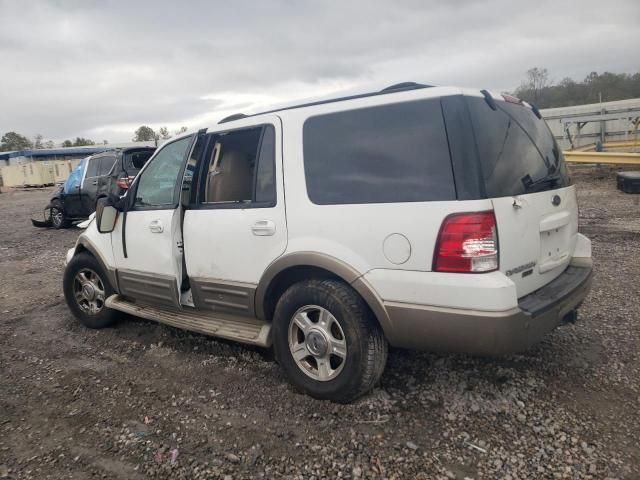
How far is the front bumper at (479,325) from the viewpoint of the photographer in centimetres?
232

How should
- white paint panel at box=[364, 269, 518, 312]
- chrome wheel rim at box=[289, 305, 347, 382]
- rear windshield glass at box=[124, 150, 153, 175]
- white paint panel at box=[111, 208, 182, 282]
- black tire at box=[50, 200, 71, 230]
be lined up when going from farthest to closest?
black tire at box=[50, 200, 71, 230], rear windshield glass at box=[124, 150, 153, 175], white paint panel at box=[111, 208, 182, 282], chrome wheel rim at box=[289, 305, 347, 382], white paint panel at box=[364, 269, 518, 312]

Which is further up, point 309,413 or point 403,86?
point 403,86

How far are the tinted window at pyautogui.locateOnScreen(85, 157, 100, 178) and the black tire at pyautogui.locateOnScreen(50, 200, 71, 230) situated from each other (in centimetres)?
127

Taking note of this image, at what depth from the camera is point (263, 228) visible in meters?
3.06

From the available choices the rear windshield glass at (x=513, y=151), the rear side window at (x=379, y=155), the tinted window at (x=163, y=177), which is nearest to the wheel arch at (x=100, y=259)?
the tinted window at (x=163, y=177)

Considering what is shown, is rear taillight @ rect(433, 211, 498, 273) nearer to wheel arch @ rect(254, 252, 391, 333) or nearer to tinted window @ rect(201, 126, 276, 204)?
wheel arch @ rect(254, 252, 391, 333)

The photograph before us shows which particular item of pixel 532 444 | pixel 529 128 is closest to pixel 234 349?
pixel 532 444

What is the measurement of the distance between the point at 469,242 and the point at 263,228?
1.39 m

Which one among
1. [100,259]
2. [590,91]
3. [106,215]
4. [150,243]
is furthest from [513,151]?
[590,91]

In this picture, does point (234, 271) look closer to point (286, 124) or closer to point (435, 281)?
point (286, 124)

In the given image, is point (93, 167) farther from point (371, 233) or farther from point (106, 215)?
point (371, 233)

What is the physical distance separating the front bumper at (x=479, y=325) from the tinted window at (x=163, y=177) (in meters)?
2.19

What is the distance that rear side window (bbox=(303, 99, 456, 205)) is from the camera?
8.00ft

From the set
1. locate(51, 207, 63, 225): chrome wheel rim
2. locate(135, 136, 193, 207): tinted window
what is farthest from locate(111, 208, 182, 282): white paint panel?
locate(51, 207, 63, 225): chrome wheel rim
